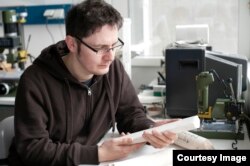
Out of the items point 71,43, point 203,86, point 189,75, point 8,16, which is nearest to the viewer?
point 71,43

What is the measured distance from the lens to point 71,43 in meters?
1.34

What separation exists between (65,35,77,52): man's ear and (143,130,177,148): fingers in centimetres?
43

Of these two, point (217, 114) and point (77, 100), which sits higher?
point (77, 100)

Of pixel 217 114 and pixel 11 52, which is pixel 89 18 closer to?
pixel 217 114

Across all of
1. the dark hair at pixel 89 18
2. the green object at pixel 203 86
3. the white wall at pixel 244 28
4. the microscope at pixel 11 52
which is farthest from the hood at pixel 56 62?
the white wall at pixel 244 28

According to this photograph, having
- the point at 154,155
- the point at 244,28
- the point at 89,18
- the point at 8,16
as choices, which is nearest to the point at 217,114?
the point at 154,155

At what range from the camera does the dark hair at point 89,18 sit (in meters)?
1.29

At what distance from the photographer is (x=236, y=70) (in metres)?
1.69

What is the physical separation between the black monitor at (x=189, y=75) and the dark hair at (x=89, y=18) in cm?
49

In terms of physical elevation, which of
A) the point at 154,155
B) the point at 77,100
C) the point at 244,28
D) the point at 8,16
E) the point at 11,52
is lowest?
the point at 154,155

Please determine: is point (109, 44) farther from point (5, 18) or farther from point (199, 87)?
point (5, 18)

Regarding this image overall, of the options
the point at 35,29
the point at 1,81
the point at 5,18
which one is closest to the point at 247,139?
the point at 1,81

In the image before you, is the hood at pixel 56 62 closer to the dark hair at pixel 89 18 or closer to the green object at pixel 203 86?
the dark hair at pixel 89 18

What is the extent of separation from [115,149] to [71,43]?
440 mm
